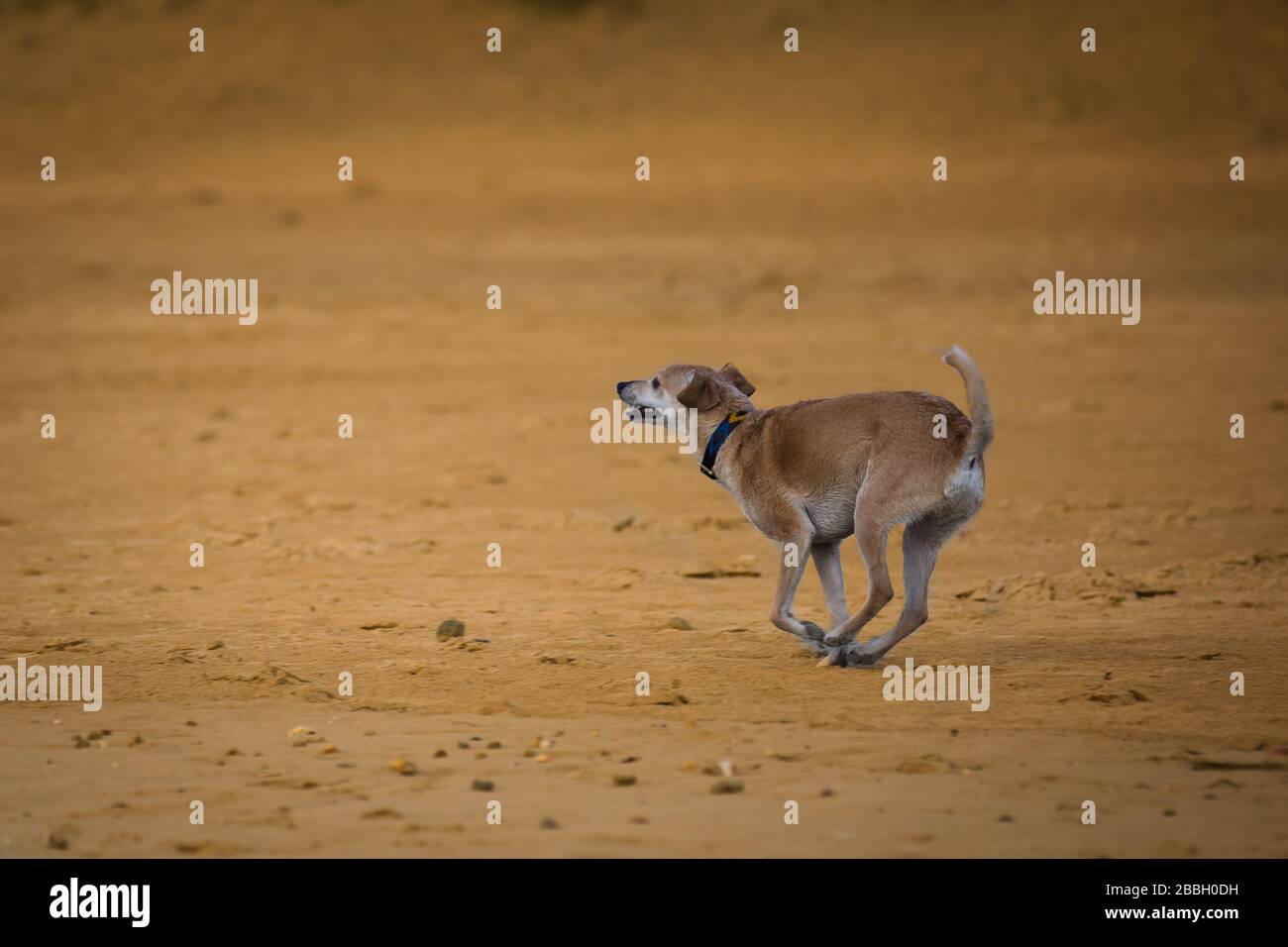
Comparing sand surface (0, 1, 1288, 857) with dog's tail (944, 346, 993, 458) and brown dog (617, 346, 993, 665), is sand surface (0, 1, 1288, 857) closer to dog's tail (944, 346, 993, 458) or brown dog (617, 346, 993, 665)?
brown dog (617, 346, 993, 665)

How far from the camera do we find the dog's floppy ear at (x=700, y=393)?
963 cm

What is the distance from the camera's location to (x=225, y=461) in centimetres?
1622

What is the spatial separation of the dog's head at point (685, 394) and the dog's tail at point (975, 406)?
1446 millimetres

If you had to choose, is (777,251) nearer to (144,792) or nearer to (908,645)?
(908,645)

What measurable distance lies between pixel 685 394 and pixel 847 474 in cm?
109

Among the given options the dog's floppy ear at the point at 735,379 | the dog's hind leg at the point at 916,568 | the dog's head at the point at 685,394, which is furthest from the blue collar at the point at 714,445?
the dog's hind leg at the point at 916,568

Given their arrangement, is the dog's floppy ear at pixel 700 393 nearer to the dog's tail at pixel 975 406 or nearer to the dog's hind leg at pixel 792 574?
the dog's hind leg at pixel 792 574

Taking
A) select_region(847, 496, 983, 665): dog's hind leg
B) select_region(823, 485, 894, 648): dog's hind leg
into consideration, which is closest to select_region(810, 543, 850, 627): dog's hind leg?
select_region(847, 496, 983, 665): dog's hind leg

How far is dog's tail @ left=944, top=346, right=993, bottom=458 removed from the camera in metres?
8.46

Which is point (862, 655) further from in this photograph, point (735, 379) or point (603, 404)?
point (603, 404)

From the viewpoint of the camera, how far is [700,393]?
380 inches

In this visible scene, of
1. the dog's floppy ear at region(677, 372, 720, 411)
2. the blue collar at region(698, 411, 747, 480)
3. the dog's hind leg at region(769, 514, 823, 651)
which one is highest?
the dog's floppy ear at region(677, 372, 720, 411)

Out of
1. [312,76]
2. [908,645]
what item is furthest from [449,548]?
[312,76]

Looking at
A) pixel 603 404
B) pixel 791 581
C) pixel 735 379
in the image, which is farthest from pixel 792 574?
pixel 603 404
